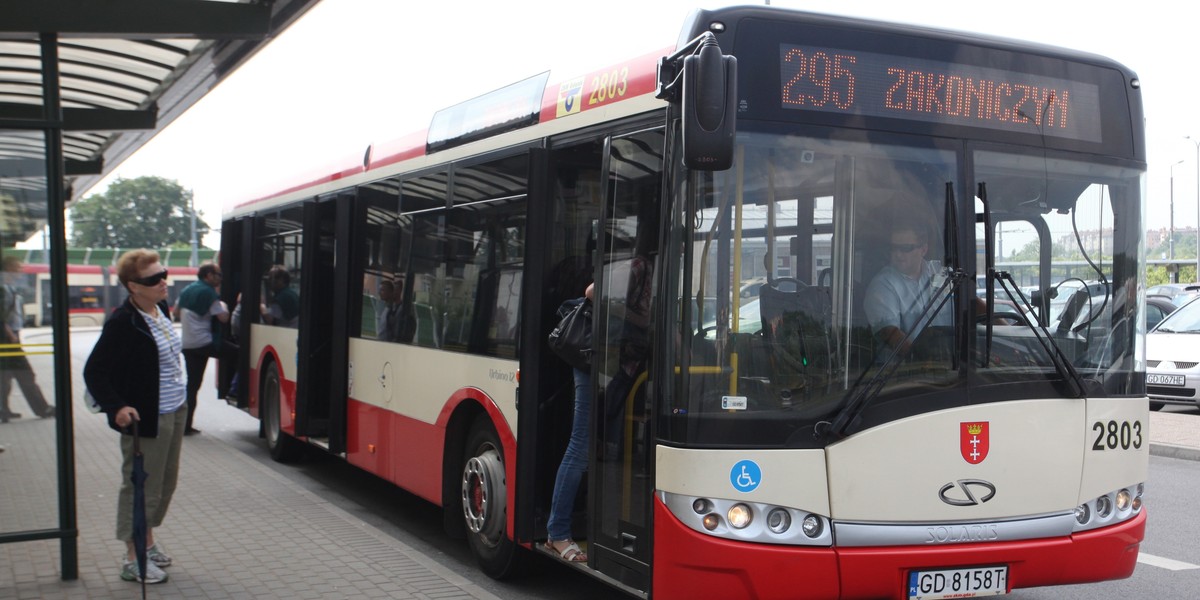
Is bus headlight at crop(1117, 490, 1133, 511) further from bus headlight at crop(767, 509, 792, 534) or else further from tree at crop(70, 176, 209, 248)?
tree at crop(70, 176, 209, 248)

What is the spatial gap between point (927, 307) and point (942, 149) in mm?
723

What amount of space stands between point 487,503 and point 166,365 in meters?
1.96

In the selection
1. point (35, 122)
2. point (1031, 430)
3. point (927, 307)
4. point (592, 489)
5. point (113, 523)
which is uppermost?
point (35, 122)

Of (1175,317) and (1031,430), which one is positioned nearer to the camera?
(1031,430)

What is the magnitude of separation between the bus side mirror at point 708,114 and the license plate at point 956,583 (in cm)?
195

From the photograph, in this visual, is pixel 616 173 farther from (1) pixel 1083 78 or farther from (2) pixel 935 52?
(1) pixel 1083 78

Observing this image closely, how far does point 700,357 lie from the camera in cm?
495

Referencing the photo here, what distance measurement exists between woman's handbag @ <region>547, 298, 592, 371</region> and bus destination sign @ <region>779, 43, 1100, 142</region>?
61.1 inches

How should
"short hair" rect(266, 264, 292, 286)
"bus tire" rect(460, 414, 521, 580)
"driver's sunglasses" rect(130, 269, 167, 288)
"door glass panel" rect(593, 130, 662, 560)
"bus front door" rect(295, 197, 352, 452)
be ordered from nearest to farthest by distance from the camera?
"door glass panel" rect(593, 130, 662, 560), "driver's sunglasses" rect(130, 269, 167, 288), "bus tire" rect(460, 414, 521, 580), "bus front door" rect(295, 197, 352, 452), "short hair" rect(266, 264, 292, 286)

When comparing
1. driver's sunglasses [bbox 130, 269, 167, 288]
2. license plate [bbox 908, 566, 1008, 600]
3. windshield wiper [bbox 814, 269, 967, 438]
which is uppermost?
driver's sunglasses [bbox 130, 269, 167, 288]

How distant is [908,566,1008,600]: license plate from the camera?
500cm

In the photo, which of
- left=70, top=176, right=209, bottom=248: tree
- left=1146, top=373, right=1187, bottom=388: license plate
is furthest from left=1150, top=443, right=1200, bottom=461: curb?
left=70, top=176, right=209, bottom=248: tree

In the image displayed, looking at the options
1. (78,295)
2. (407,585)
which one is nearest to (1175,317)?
(407,585)

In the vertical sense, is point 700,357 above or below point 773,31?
below
